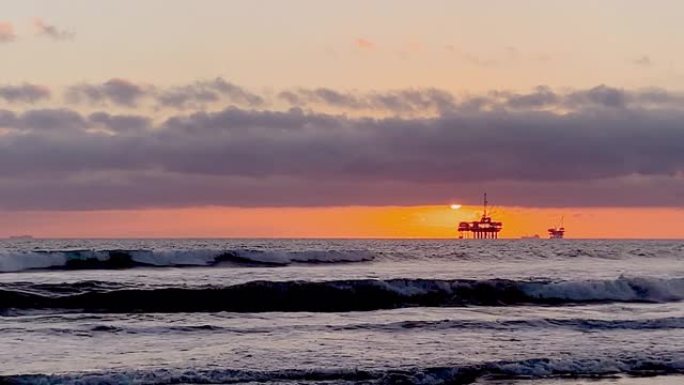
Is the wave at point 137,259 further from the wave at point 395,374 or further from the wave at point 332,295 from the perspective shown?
the wave at point 395,374

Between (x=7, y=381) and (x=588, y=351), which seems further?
(x=588, y=351)

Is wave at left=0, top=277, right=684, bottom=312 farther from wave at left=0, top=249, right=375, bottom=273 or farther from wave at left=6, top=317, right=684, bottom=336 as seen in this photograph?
wave at left=0, top=249, right=375, bottom=273

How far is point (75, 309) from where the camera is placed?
3133 cm

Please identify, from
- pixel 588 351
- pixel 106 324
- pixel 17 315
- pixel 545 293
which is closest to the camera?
pixel 588 351

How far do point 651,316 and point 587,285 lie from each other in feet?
32.4

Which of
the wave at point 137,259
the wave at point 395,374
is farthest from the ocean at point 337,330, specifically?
the wave at point 137,259

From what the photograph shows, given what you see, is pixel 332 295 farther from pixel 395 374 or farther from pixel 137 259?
pixel 137 259

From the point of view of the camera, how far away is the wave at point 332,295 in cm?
3269

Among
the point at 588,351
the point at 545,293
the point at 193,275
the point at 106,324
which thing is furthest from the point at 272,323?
the point at 193,275

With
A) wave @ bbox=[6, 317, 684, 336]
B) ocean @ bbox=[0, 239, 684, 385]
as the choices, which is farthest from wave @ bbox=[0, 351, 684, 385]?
wave @ bbox=[6, 317, 684, 336]

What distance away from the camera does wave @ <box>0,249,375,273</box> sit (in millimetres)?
54531

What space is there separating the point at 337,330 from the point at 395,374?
6972 millimetres

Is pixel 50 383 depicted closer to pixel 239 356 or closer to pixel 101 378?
pixel 101 378

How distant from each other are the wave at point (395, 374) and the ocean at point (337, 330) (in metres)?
0.04
